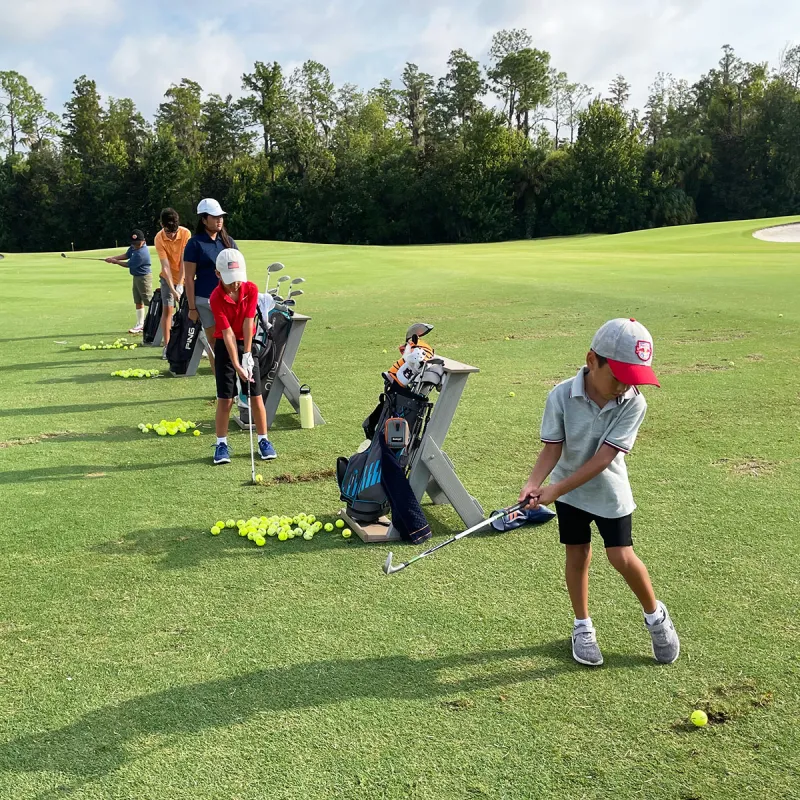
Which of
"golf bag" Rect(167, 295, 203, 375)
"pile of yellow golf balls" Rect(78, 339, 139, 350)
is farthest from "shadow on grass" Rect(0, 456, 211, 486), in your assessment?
"pile of yellow golf balls" Rect(78, 339, 139, 350)

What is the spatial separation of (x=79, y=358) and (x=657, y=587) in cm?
1127

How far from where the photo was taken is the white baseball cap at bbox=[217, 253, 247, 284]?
277 inches

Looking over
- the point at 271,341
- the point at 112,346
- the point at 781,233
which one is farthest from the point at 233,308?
the point at 781,233

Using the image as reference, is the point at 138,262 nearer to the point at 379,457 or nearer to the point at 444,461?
the point at 379,457

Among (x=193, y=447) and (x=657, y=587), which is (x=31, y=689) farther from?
(x=193, y=447)

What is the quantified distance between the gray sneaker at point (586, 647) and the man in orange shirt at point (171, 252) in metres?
9.15

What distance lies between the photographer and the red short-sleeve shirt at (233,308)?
720cm

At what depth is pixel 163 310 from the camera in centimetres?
1359

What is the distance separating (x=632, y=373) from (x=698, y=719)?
1.54m

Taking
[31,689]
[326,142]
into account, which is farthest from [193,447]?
[326,142]

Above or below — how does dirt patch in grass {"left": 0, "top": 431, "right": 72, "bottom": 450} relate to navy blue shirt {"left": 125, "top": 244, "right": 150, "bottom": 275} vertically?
below

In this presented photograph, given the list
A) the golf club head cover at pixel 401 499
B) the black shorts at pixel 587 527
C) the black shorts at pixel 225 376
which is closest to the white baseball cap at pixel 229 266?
the black shorts at pixel 225 376

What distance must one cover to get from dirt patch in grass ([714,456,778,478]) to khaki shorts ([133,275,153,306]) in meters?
11.9

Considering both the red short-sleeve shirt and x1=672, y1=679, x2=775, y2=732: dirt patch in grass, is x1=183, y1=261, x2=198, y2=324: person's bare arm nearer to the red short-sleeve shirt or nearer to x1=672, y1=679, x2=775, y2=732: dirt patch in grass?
the red short-sleeve shirt
